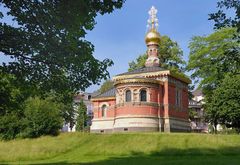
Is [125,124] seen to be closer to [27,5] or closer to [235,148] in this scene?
[235,148]

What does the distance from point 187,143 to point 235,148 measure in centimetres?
366

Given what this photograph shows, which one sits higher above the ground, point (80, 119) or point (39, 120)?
point (80, 119)

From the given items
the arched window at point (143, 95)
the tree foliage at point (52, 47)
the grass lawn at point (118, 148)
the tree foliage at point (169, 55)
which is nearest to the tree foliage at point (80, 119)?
the tree foliage at point (169, 55)

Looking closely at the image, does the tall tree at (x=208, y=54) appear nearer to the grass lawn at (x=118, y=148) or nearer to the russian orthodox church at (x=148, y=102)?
the russian orthodox church at (x=148, y=102)

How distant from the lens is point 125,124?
39.2 m

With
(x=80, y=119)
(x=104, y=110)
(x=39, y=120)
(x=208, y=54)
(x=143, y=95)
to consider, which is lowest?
(x=39, y=120)

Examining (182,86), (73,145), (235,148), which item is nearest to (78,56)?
(235,148)

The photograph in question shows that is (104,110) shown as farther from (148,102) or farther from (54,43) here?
(54,43)

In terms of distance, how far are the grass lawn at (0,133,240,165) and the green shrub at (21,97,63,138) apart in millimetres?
3195

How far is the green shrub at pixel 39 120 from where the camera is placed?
36.8m

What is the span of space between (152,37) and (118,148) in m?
22.8

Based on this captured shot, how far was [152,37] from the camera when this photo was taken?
4772cm

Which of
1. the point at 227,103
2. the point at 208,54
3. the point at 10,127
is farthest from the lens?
the point at 208,54

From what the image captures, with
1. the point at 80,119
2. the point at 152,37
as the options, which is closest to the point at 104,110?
the point at 152,37
